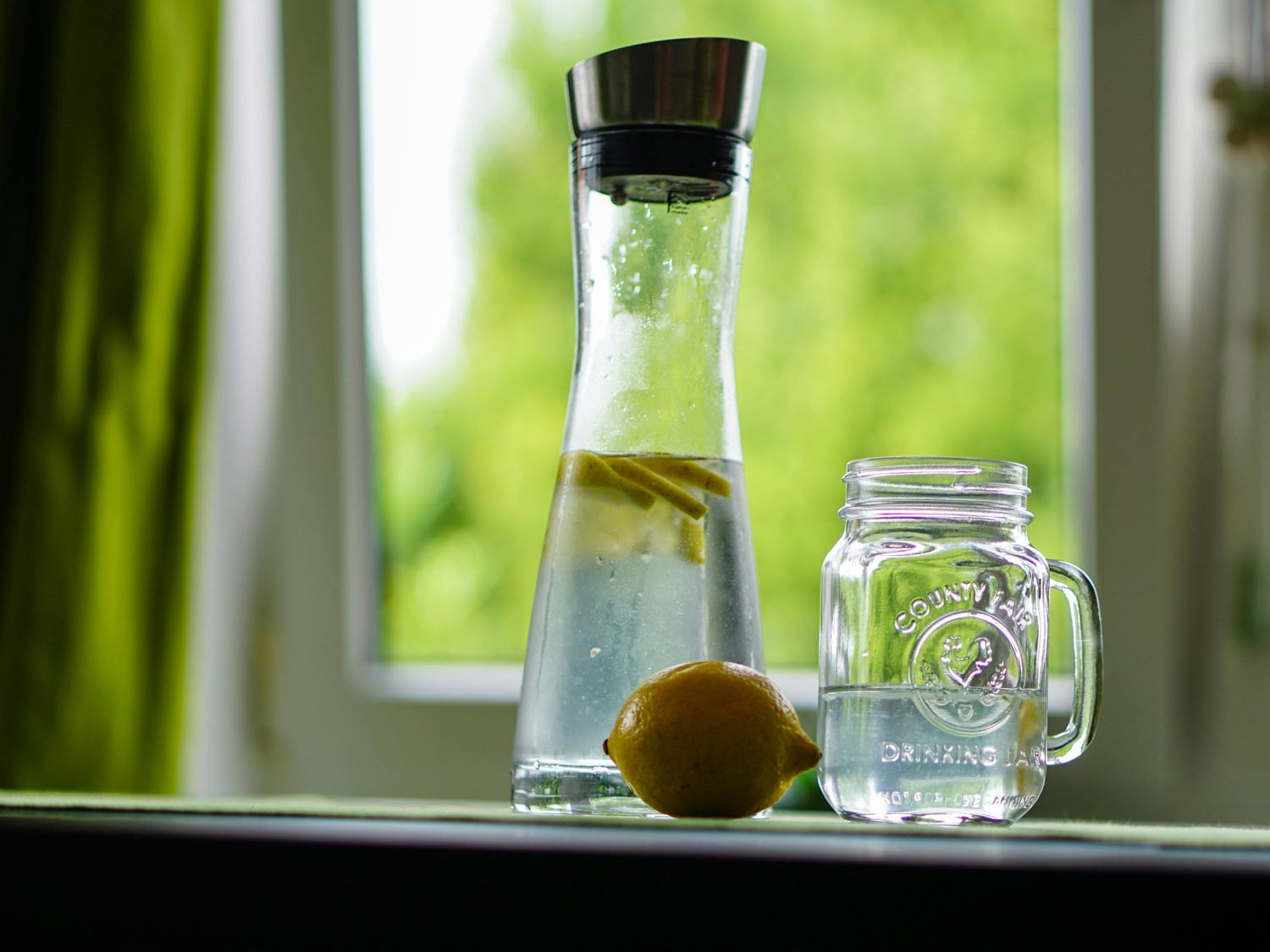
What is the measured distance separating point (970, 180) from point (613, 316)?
3.51 feet

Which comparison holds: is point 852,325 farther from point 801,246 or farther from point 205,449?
point 205,449

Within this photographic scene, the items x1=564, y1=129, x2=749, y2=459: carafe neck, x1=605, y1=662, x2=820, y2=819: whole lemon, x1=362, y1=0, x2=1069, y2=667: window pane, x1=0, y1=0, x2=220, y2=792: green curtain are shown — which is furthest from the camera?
x1=362, y1=0, x2=1069, y2=667: window pane

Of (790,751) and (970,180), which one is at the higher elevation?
(970,180)

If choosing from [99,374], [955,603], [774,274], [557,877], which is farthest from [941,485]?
[774,274]

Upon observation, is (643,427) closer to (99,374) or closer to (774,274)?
(99,374)

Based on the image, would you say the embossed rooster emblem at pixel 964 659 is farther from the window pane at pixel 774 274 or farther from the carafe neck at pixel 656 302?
the window pane at pixel 774 274

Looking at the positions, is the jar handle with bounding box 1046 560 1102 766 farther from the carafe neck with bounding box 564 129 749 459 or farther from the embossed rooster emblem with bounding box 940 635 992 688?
the carafe neck with bounding box 564 129 749 459

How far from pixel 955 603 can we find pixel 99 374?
0.98 metres

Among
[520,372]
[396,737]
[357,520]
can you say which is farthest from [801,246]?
[396,737]

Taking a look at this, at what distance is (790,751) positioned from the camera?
0.59m

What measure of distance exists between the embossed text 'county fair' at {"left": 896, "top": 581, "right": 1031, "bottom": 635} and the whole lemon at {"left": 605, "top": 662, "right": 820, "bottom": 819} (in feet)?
0.24

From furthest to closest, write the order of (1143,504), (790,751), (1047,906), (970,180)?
1. (970,180)
2. (1143,504)
3. (790,751)
4. (1047,906)

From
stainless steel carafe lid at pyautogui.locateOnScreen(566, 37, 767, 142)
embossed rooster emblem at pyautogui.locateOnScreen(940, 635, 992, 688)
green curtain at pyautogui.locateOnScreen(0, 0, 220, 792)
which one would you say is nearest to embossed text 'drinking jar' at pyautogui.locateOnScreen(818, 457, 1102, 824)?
embossed rooster emblem at pyautogui.locateOnScreen(940, 635, 992, 688)

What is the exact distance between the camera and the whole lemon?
0.56 meters
